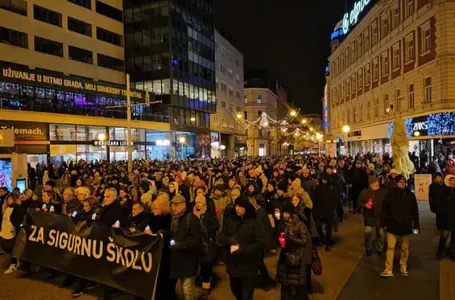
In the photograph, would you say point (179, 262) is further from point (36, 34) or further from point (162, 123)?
point (162, 123)

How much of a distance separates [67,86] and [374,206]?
30.5 meters

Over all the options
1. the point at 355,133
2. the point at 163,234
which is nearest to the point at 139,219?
the point at 163,234

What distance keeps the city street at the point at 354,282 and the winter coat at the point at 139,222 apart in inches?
56.0

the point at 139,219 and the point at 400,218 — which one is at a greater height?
the point at 139,219

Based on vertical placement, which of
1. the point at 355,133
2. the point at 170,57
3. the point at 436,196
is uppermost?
the point at 170,57

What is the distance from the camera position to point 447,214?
8.52 m

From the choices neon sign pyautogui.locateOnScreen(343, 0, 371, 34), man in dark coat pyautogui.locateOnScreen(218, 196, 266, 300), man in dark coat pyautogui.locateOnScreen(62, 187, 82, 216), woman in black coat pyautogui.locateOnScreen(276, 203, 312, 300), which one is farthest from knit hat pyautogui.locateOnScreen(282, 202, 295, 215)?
neon sign pyautogui.locateOnScreen(343, 0, 371, 34)

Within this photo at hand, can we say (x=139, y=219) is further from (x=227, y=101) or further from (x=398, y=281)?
(x=227, y=101)

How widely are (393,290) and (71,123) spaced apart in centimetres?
3268

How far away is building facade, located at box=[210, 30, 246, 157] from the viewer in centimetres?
6588

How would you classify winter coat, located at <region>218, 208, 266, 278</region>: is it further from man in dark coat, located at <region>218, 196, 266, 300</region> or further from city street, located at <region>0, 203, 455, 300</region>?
city street, located at <region>0, 203, 455, 300</region>

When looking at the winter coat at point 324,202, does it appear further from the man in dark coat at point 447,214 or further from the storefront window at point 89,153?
the storefront window at point 89,153

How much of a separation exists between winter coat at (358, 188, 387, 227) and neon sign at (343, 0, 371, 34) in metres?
35.9

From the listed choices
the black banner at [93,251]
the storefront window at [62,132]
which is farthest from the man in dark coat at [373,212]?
the storefront window at [62,132]
